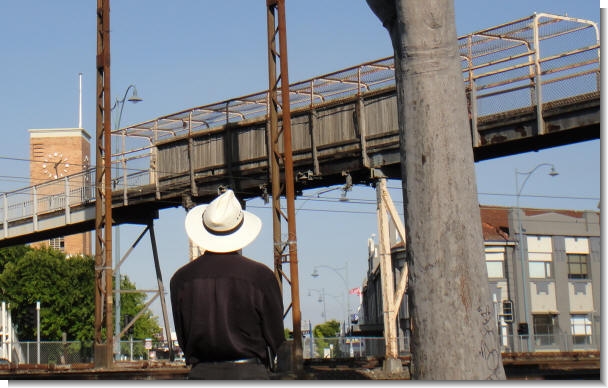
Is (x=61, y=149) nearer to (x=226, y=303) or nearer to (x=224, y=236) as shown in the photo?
(x=224, y=236)

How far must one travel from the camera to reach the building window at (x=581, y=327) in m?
55.7

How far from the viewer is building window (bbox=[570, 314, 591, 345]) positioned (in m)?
55.7

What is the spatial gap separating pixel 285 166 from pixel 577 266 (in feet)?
117

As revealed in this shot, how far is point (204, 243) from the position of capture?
4914 millimetres

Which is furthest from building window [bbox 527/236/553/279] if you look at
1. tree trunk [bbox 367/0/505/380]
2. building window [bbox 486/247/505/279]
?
tree trunk [bbox 367/0/505/380]

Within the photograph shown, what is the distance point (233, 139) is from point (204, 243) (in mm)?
26754

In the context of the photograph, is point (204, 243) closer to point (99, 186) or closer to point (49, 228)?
point (99, 186)

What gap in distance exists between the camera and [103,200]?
32656mm

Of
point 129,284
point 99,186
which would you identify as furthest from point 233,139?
point 129,284

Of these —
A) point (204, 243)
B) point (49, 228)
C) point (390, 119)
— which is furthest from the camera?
point (49, 228)

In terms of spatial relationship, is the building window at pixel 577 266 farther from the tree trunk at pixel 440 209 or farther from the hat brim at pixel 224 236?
the hat brim at pixel 224 236

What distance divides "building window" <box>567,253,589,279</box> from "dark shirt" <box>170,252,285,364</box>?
54340 mm

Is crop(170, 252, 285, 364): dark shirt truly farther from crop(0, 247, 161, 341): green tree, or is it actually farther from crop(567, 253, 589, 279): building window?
crop(0, 247, 161, 341): green tree

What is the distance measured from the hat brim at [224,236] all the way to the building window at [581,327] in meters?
53.6
